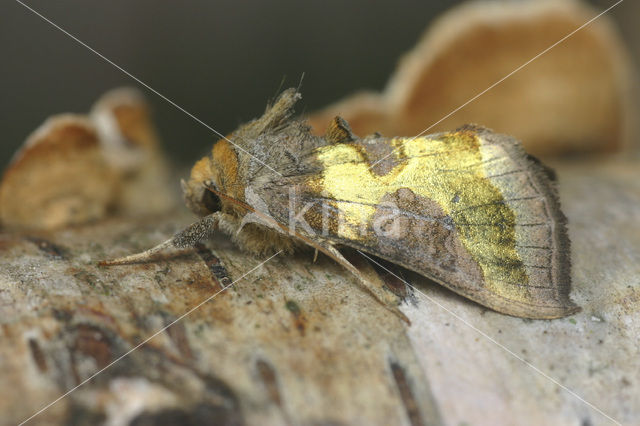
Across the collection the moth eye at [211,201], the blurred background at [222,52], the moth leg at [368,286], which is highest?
the blurred background at [222,52]

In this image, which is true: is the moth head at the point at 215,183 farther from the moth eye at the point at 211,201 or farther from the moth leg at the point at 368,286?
the moth leg at the point at 368,286

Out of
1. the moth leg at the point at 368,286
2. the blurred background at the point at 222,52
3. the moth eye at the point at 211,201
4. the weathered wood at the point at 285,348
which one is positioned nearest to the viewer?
the weathered wood at the point at 285,348

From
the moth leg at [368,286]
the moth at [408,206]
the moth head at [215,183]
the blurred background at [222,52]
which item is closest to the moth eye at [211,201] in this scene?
the moth head at [215,183]

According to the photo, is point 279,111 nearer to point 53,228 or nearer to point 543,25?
point 53,228

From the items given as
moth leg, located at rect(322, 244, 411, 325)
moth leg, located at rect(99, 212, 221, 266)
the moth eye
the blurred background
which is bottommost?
moth leg, located at rect(322, 244, 411, 325)

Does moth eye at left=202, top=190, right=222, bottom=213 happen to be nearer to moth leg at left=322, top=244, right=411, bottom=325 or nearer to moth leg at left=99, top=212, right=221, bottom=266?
moth leg at left=99, top=212, right=221, bottom=266

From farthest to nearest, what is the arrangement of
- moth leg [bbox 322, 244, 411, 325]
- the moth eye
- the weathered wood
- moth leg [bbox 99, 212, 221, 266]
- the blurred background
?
1. the blurred background
2. the moth eye
3. moth leg [bbox 99, 212, 221, 266]
4. moth leg [bbox 322, 244, 411, 325]
5. the weathered wood

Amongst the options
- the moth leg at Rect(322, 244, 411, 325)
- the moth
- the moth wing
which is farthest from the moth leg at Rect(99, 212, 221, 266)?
the moth leg at Rect(322, 244, 411, 325)
